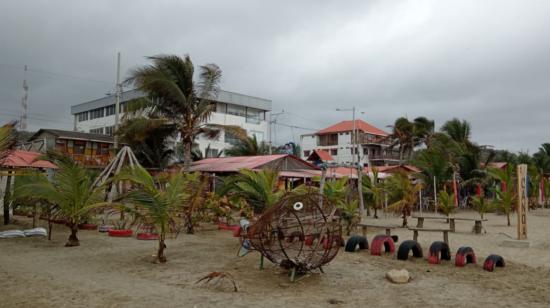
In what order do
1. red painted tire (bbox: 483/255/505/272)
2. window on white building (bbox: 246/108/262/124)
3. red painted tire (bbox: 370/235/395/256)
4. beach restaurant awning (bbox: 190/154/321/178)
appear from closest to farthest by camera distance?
red painted tire (bbox: 483/255/505/272)
red painted tire (bbox: 370/235/395/256)
beach restaurant awning (bbox: 190/154/321/178)
window on white building (bbox: 246/108/262/124)

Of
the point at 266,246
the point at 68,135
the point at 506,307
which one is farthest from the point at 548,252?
the point at 68,135

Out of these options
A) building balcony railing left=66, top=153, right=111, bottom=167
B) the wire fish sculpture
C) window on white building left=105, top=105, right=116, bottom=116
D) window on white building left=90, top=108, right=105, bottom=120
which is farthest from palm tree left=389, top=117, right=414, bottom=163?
the wire fish sculpture

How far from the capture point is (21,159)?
14828mm

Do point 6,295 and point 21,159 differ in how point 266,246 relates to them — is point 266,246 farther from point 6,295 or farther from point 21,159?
point 21,159

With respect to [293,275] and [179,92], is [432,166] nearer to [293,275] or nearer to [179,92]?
[179,92]

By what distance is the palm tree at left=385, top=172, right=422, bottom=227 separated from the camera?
47.2 feet

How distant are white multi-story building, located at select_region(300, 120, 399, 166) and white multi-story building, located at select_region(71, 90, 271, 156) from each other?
791 centimetres

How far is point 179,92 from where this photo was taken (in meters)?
20.3

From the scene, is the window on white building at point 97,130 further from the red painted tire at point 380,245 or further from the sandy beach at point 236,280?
the red painted tire at point 380,245

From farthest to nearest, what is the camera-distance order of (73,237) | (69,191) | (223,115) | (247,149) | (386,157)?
(386,157), (223,115), (247,149), (73,237), (69,191)

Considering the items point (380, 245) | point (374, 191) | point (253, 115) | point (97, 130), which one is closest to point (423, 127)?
point (253, 115)

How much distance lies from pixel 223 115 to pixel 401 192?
37082 millimetres

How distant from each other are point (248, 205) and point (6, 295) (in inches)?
283

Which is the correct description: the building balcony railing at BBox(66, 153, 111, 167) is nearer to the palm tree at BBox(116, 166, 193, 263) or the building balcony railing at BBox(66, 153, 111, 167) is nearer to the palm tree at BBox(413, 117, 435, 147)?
the palm tree at BBox(116, 166, 193, 263)
